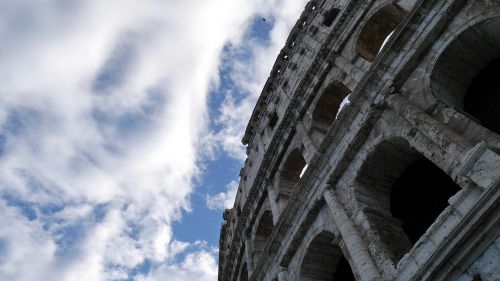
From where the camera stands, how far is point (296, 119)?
1484cm

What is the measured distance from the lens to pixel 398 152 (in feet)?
31.1

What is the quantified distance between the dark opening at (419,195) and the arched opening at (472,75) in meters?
1.75

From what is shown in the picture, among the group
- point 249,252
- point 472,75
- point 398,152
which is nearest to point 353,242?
point 398,152

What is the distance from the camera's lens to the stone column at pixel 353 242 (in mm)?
7816

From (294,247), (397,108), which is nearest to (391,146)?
(397,108)

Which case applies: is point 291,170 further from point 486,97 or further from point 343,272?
point 486,97

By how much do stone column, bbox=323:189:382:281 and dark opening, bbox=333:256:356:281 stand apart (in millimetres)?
2402

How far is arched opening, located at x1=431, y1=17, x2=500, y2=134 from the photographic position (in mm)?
8586

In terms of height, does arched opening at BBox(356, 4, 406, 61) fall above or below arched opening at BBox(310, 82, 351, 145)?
above

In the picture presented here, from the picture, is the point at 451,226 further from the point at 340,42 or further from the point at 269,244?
the point at 340,42

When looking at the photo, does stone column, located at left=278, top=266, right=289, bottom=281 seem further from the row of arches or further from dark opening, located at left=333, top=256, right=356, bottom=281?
dark opening, located at left=333, top=256, right=356, bottom=281

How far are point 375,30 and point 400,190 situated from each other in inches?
217

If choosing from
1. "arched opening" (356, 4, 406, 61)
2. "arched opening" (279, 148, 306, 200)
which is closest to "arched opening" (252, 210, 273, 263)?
"arched opening" (279, 148, 306, 200)

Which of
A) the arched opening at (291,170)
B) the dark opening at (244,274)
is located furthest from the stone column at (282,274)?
the dark opening at (244,274)
